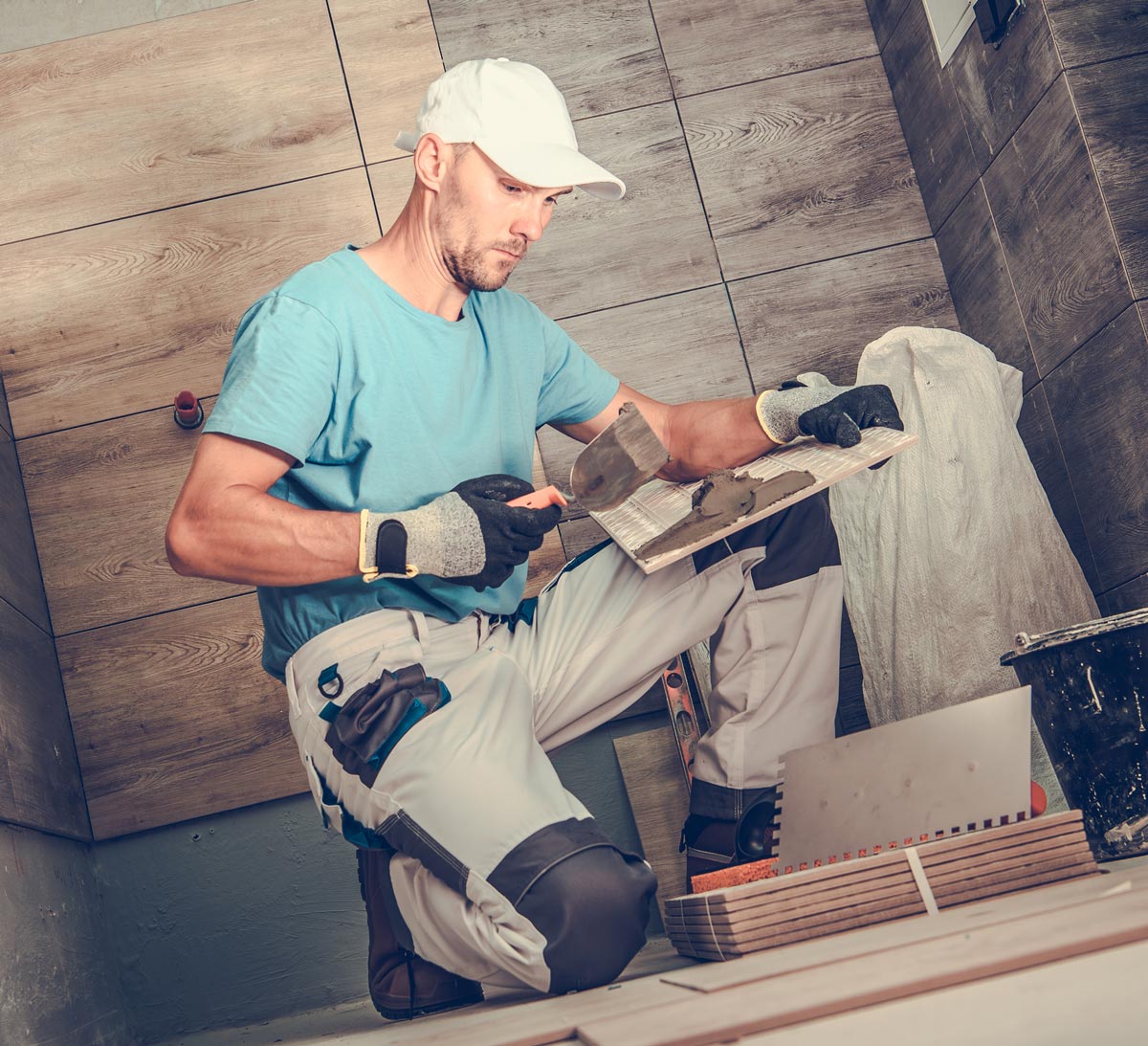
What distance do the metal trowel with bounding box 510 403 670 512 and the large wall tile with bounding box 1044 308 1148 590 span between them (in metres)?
0.89

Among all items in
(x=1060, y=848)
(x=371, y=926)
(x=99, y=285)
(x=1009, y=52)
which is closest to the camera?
(x=1060, y=848)

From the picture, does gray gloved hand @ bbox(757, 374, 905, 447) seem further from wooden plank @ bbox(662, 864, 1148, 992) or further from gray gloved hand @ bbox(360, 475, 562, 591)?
wooden plank @ bbox(662, 864, 1148, 992)

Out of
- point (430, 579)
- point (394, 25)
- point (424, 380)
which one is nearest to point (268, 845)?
point (430, 579)

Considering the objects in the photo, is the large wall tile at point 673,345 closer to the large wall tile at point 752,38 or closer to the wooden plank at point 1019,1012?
the large wall tile at point 752,38

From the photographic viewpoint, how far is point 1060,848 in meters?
1.34

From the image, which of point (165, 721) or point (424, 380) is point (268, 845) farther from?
point (424, 380)

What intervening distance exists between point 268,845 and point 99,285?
1.33 m

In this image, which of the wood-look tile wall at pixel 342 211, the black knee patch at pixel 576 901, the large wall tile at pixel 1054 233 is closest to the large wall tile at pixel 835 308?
the wood-look tile wall at pixel 342 211

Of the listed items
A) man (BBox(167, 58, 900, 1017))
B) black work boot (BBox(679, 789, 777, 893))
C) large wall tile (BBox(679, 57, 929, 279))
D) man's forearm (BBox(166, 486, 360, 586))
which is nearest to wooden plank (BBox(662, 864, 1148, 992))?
man (BBox(167, 58, 900, 1017))

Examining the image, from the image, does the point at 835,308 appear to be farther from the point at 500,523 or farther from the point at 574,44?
the point at 500,523

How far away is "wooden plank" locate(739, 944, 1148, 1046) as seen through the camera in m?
0.73

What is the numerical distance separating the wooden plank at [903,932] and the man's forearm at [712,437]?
89 cm

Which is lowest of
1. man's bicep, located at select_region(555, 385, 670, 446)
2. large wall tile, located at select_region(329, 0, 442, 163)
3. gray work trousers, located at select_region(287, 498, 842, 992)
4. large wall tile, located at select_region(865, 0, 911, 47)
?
gray work trousers, located at select_region(287, 498, 842, 992)

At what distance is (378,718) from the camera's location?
1.55 meters
